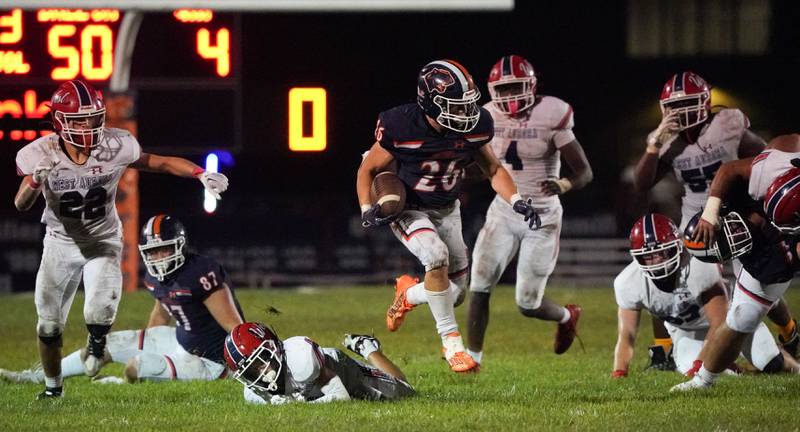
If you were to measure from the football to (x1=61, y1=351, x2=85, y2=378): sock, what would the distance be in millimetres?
2512

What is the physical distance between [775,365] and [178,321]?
13.4ft

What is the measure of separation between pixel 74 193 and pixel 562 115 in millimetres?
3625

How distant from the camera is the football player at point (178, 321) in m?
8.83

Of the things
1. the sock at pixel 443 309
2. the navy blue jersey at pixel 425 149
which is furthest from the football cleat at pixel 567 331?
the sock at pixel 443 309

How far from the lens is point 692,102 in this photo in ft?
30.5

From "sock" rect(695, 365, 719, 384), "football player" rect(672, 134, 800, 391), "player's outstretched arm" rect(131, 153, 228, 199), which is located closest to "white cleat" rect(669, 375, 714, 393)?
"sock" rect(695, 365, 719, 384)

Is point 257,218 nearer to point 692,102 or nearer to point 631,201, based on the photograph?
point 631,201

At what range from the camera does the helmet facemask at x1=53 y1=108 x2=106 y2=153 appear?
8180 mm

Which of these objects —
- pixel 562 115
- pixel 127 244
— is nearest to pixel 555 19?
pixel 127 244

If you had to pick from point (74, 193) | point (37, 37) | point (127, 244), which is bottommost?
point (127, 244)

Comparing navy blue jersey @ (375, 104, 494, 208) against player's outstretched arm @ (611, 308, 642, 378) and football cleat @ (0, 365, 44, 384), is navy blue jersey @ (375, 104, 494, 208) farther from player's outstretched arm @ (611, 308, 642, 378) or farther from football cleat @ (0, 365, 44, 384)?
football cleat @ (0, 365, 44, 384)

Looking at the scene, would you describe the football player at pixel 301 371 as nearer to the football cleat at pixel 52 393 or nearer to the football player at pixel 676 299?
the football cleat at pixel 52 393

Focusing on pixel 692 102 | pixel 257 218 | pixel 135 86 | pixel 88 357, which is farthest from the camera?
pixel 257 218

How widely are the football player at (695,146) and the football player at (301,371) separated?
2.68m
